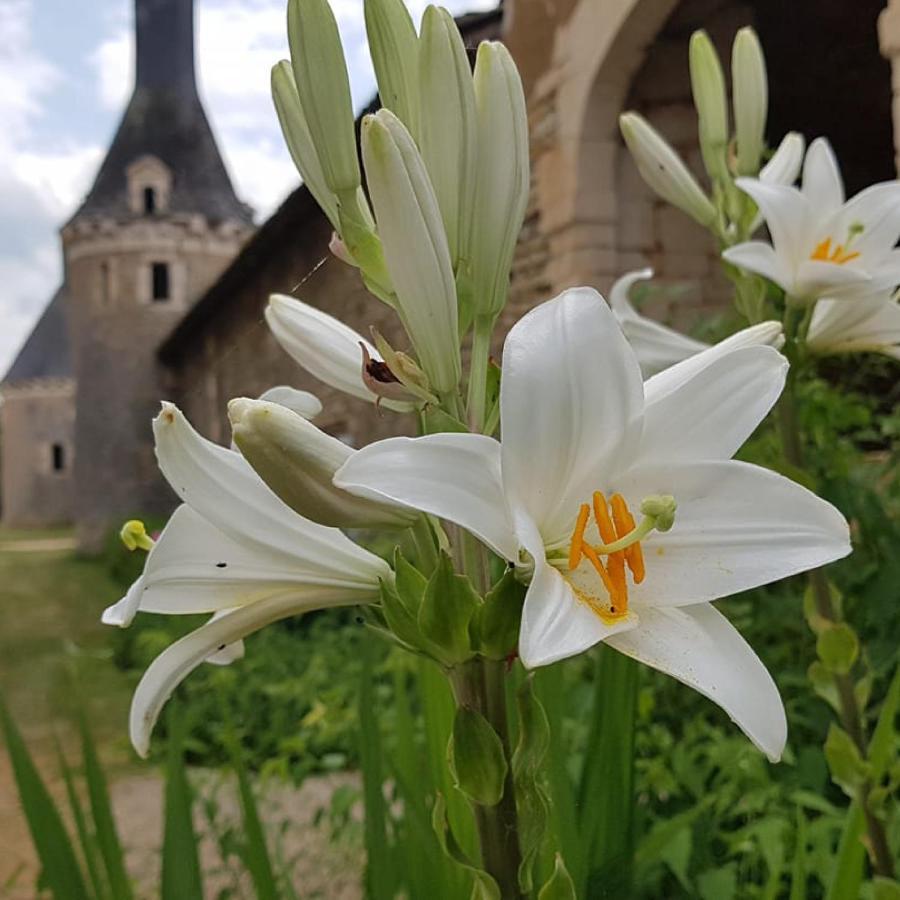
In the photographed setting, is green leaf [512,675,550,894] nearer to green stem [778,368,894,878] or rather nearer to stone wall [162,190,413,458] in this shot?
stone wall [162,190,413,458]

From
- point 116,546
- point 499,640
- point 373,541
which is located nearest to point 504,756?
point 499,640

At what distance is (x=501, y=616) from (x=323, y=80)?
0.25m

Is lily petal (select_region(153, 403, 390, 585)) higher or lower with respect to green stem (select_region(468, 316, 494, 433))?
lower

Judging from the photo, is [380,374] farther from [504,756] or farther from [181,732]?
[181,732]

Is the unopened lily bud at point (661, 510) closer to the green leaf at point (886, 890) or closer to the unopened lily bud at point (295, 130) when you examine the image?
the unopened lily bud at point (295, 130)

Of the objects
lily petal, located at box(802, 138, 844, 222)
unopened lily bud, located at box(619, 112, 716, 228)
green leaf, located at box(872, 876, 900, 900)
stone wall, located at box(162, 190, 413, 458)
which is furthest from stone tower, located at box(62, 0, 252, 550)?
green leaf, located at box(872, 876, 900, 900)

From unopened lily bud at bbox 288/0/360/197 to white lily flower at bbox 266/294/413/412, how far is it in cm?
9

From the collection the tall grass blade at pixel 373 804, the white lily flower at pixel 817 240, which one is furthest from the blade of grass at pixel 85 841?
the white lily flower at pixel 817 240

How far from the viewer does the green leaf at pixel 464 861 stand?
0.39 metres

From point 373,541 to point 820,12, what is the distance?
86.1 inches

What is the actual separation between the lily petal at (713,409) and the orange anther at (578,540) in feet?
0.14

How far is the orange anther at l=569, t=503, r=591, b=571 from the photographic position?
38 cm

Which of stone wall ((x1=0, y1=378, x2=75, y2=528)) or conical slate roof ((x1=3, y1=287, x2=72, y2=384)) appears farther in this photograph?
conical slate roof ((x1=3, y1=287, x2=72, y2=384))

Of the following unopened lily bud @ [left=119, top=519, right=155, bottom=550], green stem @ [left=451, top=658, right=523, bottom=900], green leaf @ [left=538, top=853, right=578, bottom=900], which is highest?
unopened lily bud @ [left=119, top=519, right=155, bottom=550]
